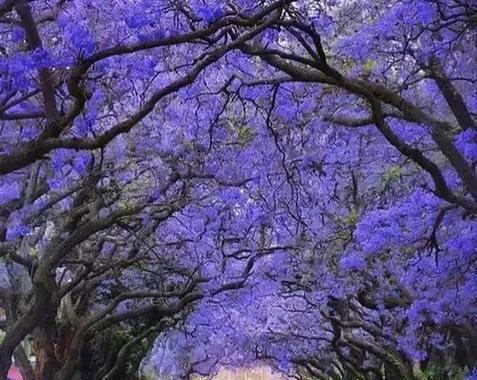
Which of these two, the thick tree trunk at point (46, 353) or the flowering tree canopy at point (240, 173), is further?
the thick tree trunk at point (46, 353)

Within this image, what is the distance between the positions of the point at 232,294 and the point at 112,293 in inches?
131

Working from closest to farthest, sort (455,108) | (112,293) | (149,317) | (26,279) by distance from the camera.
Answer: (455,108), (26,279), (149,317), (112,293)

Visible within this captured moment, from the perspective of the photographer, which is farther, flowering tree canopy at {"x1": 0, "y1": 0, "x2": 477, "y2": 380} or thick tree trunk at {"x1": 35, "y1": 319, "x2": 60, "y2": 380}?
thick tree trunk at {"x1": 35, "y1": 319, "x2": 60, "y2": 380}

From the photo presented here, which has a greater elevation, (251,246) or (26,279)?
(251,246)

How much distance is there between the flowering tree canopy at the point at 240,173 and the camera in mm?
Answer: 8961

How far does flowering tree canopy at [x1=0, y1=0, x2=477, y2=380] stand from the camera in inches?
353

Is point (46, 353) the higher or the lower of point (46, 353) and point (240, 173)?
the lower

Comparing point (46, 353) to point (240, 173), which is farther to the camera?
point (46, 353)

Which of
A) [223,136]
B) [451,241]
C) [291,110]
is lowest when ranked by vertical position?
[451,241]

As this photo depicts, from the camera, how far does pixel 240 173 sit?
51.6ft

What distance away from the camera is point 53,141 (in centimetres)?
791

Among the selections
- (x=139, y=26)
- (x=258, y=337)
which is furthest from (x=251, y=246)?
(x=139, y=26)

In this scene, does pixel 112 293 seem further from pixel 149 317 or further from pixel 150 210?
pixel 150 210

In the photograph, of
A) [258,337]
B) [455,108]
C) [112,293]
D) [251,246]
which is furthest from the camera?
[258,337]
